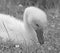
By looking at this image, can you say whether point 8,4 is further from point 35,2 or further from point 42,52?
point 42,52

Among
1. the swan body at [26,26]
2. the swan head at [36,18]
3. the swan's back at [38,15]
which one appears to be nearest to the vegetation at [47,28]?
the swan body at [26,26]

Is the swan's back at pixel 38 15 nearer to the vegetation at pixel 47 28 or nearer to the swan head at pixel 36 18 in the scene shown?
the swan head at pixel 36 18

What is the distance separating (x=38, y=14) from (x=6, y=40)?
104 cm

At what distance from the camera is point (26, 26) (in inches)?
249

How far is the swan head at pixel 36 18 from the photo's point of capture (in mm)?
5809

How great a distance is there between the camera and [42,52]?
17.2 feet

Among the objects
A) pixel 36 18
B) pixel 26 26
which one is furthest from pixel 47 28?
pixel 36 18

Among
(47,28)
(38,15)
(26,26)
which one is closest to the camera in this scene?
(38,15)

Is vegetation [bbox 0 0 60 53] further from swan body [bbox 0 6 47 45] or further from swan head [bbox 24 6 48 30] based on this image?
swan head [bbox 24 6 48 30]

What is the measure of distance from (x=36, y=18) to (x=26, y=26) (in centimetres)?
56

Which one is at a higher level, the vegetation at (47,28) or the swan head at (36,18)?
the swan head at (36,18)

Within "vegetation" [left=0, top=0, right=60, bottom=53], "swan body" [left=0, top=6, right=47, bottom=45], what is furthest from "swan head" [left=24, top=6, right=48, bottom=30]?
"vegetation" [left=0, top=0, right=60, bottom=53]

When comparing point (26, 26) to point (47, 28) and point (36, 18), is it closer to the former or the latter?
point (36, 18)

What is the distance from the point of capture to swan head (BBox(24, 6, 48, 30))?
5.81 m
